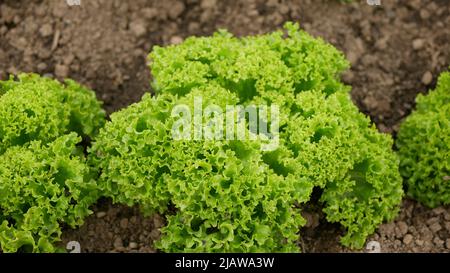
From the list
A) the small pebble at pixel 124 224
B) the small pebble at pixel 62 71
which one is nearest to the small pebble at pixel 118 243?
the small pebble at pixel 124 224

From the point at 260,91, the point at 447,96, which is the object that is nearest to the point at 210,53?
the point at 260,91

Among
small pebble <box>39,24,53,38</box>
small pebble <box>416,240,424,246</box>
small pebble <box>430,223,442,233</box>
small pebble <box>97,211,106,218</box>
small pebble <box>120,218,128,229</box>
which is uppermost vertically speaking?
small pebble <box>39,24,53,38</box>

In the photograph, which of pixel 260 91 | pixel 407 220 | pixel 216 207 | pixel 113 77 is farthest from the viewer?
pixel 113 77

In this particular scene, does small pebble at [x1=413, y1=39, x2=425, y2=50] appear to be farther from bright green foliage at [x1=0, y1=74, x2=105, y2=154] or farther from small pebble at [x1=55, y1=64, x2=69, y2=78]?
small pebble at [x1=55, y1=64, x2=69, y2=78]

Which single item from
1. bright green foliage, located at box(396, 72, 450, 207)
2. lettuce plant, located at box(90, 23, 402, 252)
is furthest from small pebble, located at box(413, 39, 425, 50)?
lettuce plant, located at box(90, 23, 402, 252)

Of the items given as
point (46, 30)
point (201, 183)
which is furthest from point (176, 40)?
point (201, 183)

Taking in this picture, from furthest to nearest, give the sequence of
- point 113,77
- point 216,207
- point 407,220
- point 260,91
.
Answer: point 113,77 → point 407,220 → point 260,91 → point 216,207

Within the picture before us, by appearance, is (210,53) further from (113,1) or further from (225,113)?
(113,1)
